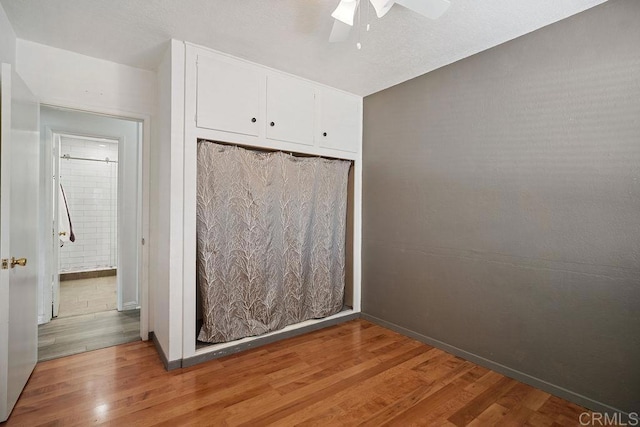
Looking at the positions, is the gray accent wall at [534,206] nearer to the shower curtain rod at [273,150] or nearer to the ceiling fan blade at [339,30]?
the shower curtain rod at [273,150]

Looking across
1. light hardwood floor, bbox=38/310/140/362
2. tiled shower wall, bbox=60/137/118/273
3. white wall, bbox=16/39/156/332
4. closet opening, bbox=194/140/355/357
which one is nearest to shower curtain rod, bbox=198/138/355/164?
closet opening, bbox=194/140/355/357

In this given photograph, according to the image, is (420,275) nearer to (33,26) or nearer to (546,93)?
(546,93)

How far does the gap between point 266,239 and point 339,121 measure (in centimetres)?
153

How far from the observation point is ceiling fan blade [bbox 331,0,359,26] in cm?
160

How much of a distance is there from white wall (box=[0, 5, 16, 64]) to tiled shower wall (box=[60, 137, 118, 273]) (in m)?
3.53

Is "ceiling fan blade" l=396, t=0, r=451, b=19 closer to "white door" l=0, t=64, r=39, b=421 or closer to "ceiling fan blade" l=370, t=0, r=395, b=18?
"ceiling fan blade" l=370, t=0, r=395, b=18

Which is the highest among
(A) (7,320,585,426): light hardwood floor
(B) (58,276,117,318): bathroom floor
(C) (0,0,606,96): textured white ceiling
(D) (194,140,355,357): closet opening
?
(C) (0,0,606,96): textured white ceiling

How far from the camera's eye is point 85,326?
3.09 meters

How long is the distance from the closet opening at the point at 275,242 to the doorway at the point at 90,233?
1100 mm

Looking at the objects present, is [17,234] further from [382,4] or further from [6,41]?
[382,4]

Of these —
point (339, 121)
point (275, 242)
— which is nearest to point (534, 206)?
point (339, 121)

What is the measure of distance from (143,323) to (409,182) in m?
2.94

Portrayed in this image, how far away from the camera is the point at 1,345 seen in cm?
162

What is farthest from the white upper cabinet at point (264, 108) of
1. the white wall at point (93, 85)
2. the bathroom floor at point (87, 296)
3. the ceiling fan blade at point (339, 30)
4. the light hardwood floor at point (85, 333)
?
the bathroom floor at point (87, 296)
